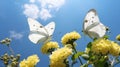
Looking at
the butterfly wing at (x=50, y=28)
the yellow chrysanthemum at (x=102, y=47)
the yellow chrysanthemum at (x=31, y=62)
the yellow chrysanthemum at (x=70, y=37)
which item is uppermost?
the butterfly wing at (x=50, y=28)

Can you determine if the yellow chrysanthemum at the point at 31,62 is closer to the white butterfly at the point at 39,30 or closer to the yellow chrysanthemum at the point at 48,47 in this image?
the yellow chrysanthemum at the point at 48,47

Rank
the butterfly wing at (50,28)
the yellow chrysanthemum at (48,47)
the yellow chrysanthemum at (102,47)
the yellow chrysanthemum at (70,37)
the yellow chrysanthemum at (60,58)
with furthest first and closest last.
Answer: the butterfly wing at (50,28) < the yellow chrysanthemum at (70,37) < the yellow chrysanthemum at (48,47) < the yellow chrysanthemum at (60,58) < the yellow chrysanthemum at (102,47)

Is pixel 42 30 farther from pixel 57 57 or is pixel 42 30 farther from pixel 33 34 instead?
pixel 57 57

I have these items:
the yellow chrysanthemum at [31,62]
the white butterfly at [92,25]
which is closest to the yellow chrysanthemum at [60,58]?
the yellow chrysanthemum at [31,62]

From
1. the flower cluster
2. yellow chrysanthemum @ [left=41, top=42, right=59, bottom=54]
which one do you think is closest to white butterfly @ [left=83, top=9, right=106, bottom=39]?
yellow chrysanthemum @ [left=41, top=42, right=59, bottom=54]

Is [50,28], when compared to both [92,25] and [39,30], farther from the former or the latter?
[92,25]

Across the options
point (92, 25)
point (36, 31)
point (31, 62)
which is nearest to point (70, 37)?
point (92, 25)

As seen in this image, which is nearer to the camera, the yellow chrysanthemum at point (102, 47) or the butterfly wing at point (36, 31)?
the yellow chrysanthemum at point (102, 47)
